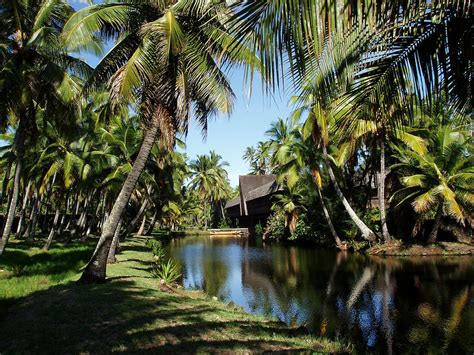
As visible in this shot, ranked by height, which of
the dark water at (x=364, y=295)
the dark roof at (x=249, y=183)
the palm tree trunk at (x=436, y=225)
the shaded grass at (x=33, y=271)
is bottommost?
the dark water at (x=364, y=295)

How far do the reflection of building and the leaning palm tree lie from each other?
2745 centimetres

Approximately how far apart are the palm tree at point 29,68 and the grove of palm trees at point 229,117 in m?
0.07

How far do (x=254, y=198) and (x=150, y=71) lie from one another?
116ft

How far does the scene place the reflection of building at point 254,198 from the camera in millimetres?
42269

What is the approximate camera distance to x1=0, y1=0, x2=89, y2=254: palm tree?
41.5 feet

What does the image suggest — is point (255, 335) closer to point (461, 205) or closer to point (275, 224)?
point (461, 205)

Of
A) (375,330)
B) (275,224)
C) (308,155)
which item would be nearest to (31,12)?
(375,330)

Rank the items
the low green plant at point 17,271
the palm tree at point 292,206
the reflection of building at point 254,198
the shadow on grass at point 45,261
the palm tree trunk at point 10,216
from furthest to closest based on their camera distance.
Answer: the reflection of building at point 254,198 < the palm tree at point 292,206 < the shadow on grass at point 45,261 < the palm tree trunk at point 10,216 < the low green plant at point 17,271

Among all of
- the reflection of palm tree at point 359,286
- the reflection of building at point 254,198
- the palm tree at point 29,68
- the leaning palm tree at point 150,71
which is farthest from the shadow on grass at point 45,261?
the reflection of building at point 254,198

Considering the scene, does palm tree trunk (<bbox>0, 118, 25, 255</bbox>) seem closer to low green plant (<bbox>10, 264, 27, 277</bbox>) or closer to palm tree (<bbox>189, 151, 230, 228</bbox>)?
low green plant (<bbox>10, 264, 27, 277</bbox>)

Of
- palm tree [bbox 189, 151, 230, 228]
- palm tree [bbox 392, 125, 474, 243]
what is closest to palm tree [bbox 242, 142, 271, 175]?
palm tree [bbox 189, 151, 230, 228]

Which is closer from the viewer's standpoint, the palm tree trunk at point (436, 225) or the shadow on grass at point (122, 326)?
the shadow on grass at point (122, 326)

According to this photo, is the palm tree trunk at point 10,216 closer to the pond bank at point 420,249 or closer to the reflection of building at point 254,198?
the pond bank at point 420,249

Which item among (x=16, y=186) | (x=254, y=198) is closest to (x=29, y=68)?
(x=16, y=186)
